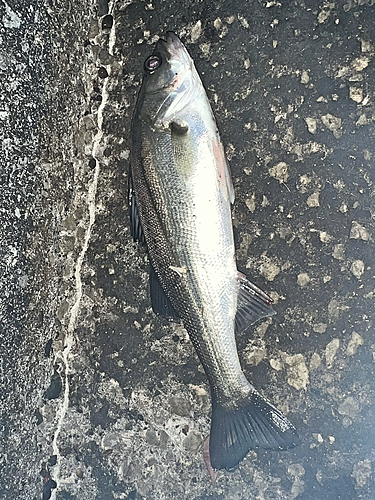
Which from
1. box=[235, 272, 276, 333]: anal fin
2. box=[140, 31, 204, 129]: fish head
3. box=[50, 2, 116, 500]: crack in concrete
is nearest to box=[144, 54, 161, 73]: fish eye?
box=[140, 31, 204, 129]: fish head

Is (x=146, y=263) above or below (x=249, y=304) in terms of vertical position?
above

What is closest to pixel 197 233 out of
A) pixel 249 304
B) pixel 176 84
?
pixel 249 304

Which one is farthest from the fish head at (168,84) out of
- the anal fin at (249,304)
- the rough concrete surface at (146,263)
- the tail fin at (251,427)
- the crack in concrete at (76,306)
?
the tail fin at (251,427)

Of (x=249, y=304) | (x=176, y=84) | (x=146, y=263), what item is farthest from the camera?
(x=146, y=263)

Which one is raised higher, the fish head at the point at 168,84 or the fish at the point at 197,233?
the fish head at the point at 168,84

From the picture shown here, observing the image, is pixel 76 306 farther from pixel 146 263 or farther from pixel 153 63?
pixel 153 63

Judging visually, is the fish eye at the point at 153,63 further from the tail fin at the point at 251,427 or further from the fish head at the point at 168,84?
the tail fin at the point at 251,427
